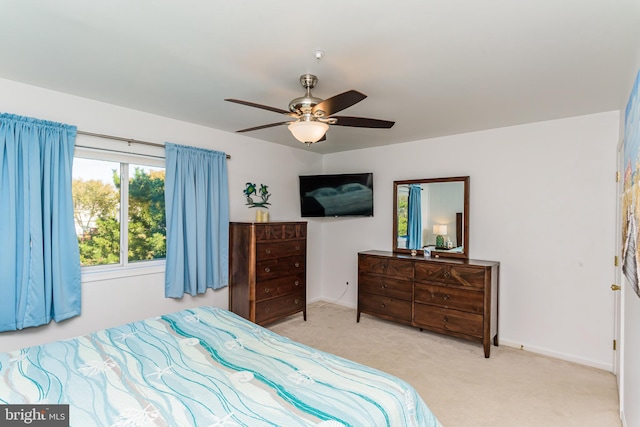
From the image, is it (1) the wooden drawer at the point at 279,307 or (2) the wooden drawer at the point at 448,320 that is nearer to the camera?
(2) the wooden drawer at the point at 448,320

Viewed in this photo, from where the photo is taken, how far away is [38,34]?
6.18 feet

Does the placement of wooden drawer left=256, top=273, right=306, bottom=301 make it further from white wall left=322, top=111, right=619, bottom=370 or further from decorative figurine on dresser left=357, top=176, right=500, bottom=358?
white wall left=322, top=111, right=619, bottom=370

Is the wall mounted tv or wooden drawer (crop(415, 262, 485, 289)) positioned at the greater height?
the wall mounted tv

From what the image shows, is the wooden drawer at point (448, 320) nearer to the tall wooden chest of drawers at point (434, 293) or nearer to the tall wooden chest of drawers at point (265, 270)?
the tall wooden chest of drawers at point (434, 293)

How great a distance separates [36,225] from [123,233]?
773 mm

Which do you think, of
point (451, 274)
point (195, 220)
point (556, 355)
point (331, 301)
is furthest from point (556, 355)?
point (195, 220)

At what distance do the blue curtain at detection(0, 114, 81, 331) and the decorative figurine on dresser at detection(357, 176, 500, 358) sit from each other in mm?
3191

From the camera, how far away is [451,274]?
358 cm

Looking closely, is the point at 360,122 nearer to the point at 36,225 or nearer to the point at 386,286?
the point at 386,286

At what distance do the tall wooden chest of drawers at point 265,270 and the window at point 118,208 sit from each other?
0.87 metres

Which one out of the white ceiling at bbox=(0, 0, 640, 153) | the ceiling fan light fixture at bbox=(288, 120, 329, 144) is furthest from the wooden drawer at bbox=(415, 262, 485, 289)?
the ceiling fan light fixture at bbox=(288, 120, 329, 144)

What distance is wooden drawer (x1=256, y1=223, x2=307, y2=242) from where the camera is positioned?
12.6 feet

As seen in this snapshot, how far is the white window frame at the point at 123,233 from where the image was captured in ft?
9.93

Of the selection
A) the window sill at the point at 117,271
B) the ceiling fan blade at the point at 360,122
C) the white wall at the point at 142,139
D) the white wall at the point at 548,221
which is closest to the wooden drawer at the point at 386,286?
the white wall at the point at 548,221
